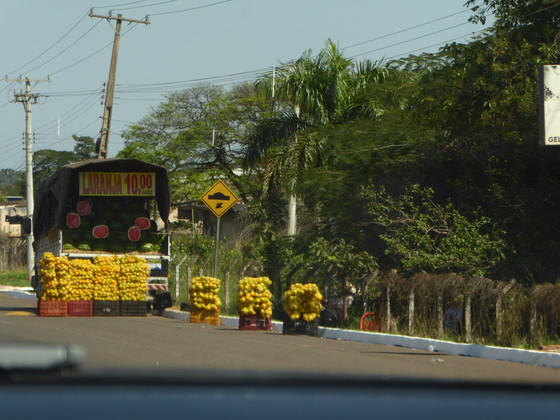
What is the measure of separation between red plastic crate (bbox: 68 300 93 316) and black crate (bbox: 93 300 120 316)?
0.12 meters

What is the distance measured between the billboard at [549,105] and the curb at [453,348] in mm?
4296

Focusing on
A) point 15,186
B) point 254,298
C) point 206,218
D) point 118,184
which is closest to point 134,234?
point 118,184

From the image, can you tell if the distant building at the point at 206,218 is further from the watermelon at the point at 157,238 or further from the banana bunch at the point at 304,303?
the banana bunch at the point at 304,303

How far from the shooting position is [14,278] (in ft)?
141

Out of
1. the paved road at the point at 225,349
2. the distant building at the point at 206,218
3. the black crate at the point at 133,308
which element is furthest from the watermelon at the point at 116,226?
the distant building at the point at 206,218

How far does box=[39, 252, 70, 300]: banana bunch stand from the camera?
17984 mm

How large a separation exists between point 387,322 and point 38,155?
77.6 meters

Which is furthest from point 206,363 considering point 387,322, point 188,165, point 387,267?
point 188,165

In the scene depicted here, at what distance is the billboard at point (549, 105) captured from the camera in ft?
46.2

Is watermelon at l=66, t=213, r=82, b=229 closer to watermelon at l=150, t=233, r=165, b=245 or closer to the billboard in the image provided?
watermelon at l=150, t=233, r=165, b=245

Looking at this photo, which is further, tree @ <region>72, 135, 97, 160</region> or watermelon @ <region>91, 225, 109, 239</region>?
tree @ <region>72, 135, 97, 160</region>

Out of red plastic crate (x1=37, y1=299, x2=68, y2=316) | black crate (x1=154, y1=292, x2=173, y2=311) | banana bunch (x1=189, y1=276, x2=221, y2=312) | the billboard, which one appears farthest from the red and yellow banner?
the billboard

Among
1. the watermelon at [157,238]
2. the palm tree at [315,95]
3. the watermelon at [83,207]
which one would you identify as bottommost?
the watermelon at [157,238]

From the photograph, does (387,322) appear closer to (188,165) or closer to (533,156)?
(533,156)
